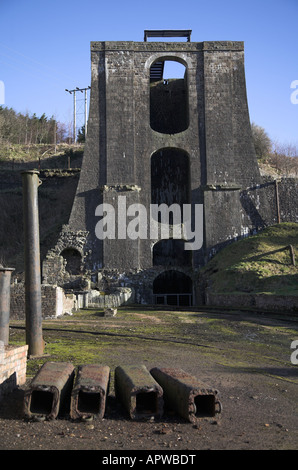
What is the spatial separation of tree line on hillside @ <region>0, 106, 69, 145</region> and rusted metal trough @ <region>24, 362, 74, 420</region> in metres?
45.8

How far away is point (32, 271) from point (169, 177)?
75.4 ft

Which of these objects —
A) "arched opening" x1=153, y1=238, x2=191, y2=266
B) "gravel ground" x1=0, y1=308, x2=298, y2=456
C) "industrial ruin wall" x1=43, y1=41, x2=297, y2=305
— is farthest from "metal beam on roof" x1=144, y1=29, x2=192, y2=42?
"gravel ground" x1=0, y1=308, x2=298, y2=456

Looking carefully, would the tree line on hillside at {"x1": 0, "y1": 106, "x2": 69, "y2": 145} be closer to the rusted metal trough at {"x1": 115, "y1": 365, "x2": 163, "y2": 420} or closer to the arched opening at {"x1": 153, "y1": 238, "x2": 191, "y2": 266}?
the arched opening at {"x1": 153, "y1": 238, "x2": 191, "y2": 266}

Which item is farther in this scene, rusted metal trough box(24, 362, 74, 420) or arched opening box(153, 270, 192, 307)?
arched opening box(153, 270, 192, 307)

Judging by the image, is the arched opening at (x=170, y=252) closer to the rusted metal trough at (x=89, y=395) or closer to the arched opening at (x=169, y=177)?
the arched opening at (x=169, y=177)

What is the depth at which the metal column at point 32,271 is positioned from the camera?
802 centimetres

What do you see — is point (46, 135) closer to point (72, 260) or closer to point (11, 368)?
point (72, 260)

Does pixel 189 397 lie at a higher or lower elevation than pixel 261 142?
lower

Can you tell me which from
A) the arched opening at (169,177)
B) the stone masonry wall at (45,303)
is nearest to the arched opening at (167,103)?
the arched opening at (169,177)

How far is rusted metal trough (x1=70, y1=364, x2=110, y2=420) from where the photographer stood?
16.2ft

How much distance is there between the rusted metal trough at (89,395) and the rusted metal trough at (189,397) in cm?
77

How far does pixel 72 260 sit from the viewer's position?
25938 millimetres

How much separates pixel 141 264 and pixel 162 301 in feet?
10.2

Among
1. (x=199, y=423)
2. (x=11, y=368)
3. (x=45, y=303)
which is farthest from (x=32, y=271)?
(x=45, y=303)
